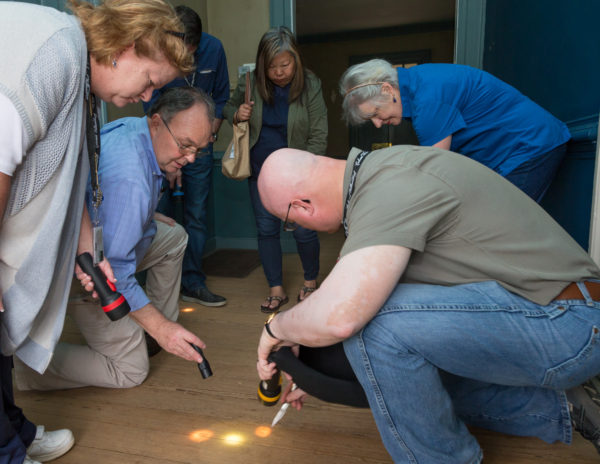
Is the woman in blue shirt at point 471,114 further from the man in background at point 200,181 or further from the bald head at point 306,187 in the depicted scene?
the man in background at point 200,181

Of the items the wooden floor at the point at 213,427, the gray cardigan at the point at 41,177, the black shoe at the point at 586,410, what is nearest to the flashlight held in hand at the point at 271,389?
the wooden floor at the point at 213,427

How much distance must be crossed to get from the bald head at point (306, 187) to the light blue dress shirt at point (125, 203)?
464 mm

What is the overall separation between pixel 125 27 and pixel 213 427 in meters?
1.19

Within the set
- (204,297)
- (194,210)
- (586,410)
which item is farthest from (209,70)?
(586,410)

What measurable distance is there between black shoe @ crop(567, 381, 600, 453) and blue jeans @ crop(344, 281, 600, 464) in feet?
0.56

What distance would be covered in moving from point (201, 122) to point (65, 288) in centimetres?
76

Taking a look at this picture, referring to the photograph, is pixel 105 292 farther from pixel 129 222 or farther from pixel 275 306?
pixel 275 306

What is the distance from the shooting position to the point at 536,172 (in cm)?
195

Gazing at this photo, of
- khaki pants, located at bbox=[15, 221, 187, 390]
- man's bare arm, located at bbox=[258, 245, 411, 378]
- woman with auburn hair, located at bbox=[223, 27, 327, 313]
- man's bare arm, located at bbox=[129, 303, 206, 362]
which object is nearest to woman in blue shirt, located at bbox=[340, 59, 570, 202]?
woman with auburn hair, located at bbox=[223, 27, 327, 313]

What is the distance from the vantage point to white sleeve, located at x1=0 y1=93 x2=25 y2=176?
2.84 ft

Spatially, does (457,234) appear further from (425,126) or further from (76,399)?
(76,399)

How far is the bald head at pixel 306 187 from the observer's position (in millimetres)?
1157

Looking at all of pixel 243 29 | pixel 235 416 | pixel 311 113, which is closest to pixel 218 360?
pixel 235 416

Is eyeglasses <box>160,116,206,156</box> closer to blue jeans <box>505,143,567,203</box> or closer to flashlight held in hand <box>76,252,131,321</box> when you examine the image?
flashlight held in hand <box>76,252,131,321</box>
